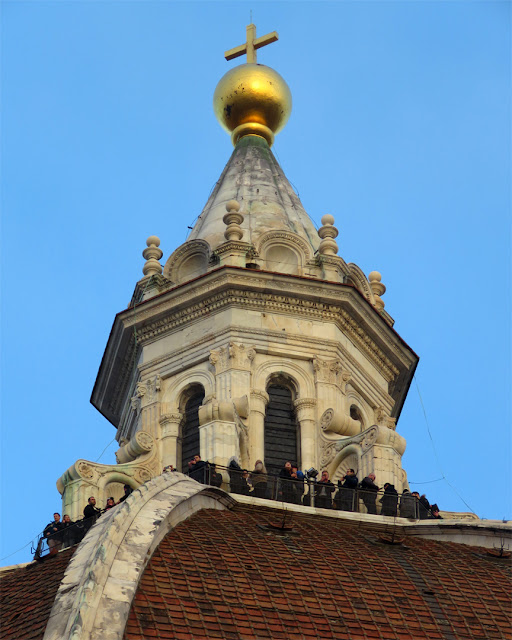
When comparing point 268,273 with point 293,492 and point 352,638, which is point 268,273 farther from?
point 352,638

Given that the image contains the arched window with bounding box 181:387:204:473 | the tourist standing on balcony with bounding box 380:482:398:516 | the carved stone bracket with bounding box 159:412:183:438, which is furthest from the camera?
the carved stone bracket with bounding box 159:412:183:438

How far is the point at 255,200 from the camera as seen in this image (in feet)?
212

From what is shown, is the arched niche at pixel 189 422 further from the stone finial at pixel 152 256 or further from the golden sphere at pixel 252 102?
the golden sphere at pixel 252 102

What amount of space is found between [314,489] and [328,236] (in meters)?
10.1

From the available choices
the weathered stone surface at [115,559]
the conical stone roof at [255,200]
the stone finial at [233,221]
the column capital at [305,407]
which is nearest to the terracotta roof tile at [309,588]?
the weathered stone surface at [115,559]

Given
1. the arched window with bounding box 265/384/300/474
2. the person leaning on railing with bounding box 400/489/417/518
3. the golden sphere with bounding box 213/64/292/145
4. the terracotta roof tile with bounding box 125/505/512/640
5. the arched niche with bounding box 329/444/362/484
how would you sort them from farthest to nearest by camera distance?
the golden sphere with bounding box 213/64/292/145, the arched window with bounding box 265/384/300/474, the arched niche with bounding box 329/444/362/484, the person leaning on railing with bounding box 400/489/417/518, the terracotta roof tile with bounding box 125/505/512/640

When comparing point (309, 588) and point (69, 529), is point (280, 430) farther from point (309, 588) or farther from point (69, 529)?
point (309, 588)

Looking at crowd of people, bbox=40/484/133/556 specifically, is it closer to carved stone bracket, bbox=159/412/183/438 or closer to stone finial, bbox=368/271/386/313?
carved stone bracket, bbox=159/412/183/438

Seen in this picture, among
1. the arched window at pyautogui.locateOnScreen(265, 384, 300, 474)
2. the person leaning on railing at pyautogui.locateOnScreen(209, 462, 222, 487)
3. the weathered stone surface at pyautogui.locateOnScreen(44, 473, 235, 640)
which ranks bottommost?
the weathered stone surface at pyautogui.locateOnScreen(44, 473, 235, 640)

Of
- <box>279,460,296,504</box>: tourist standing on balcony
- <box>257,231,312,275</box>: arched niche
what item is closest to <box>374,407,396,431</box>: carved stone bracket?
<box>257,231,312,275</box>: arched niche

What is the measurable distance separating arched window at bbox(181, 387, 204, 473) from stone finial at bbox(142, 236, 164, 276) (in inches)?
166

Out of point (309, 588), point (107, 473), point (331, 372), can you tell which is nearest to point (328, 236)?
point (331, 372)

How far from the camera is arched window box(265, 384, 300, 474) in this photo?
58375mm

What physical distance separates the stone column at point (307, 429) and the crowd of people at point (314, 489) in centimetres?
277
